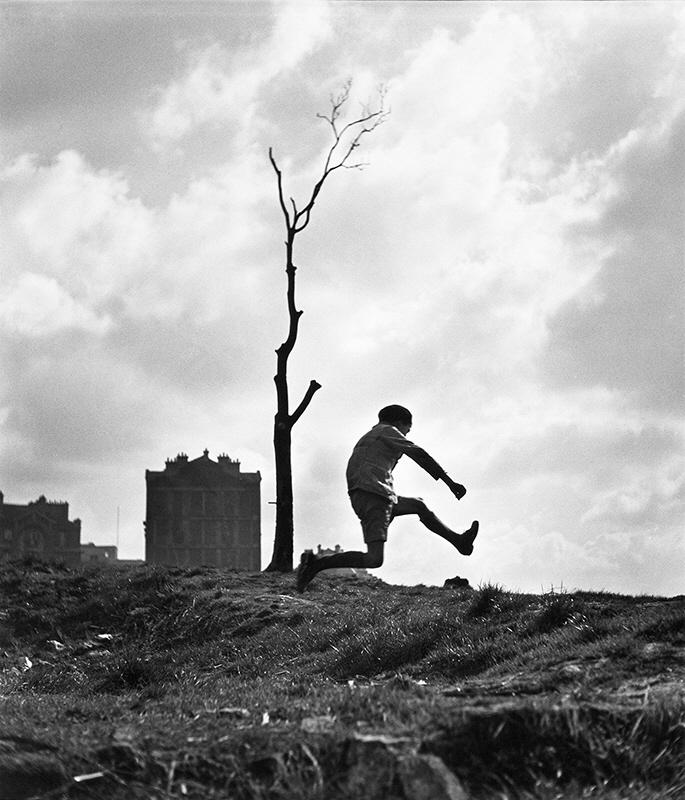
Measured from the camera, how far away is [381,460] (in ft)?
37.6

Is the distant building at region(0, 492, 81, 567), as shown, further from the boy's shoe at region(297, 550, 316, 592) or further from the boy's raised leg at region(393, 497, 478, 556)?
the boy's raised leg at region(393, 497, 478, 556)

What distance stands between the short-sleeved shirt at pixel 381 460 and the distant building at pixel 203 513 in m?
53.7

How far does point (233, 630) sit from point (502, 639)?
5.10 meters

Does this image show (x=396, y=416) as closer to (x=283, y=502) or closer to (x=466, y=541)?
(x=466, y=541)

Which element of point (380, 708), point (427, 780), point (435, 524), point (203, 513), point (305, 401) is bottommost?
point (427, 780)

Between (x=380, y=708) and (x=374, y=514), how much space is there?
603 centimetres

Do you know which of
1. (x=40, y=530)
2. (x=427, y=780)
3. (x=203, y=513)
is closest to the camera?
(x=427, y=780)

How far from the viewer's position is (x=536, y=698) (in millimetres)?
5441

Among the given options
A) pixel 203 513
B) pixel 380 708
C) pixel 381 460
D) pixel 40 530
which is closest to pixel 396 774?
pixel 380 708

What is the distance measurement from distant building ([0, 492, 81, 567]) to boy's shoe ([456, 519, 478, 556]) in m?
63.1

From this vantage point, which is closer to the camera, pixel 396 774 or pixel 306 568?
pixel 396 774

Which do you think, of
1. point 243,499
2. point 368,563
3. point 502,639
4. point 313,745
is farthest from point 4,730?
point 243,499

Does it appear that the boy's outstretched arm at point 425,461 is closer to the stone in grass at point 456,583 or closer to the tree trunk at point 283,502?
the stone in grass at point 456,583

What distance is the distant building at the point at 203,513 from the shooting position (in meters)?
64.6
